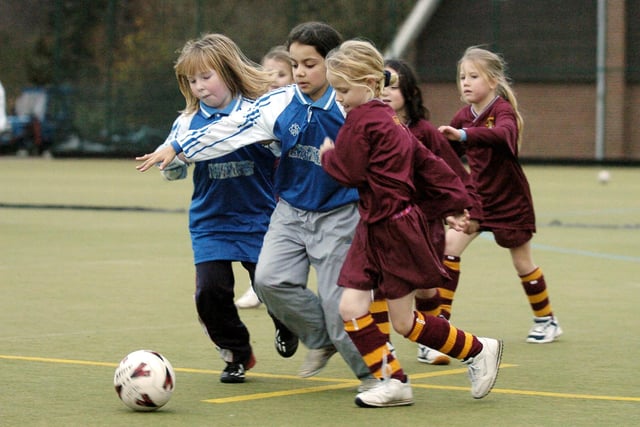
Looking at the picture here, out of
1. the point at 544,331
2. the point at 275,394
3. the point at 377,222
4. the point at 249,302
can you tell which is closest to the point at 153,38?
the point at 249,302

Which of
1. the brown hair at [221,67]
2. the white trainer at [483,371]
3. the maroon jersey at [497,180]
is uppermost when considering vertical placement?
the brown hair at [221,67]

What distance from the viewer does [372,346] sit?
5.66 meters

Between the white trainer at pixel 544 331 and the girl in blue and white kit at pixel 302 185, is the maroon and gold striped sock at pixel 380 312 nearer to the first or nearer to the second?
the girl in blue and white kit at pixel 302 185

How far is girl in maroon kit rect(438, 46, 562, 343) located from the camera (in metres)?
7.55

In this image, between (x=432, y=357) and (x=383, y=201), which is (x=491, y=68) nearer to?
(x=432, y=357)

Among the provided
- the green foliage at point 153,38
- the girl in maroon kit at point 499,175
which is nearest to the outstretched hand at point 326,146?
the girl in maroon kit at point 499,175

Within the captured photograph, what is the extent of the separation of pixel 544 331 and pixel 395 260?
2291 millimetres

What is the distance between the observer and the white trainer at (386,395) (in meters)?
5.65

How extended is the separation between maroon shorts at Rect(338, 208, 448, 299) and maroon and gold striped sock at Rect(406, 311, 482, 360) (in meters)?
0.21

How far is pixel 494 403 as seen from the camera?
5820 millimetres

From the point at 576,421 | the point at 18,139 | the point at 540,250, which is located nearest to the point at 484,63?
the point at 576,421

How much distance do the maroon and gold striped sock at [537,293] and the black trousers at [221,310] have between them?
2094mm

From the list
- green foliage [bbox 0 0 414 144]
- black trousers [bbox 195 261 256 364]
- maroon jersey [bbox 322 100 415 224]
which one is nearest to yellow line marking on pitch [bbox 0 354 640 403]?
black trousers [bbox 195 261 256 364]

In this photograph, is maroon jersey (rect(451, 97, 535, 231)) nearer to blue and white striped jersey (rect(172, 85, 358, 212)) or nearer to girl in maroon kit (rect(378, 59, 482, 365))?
girl in maroon kit (rect(378, 59, 482, 365))
